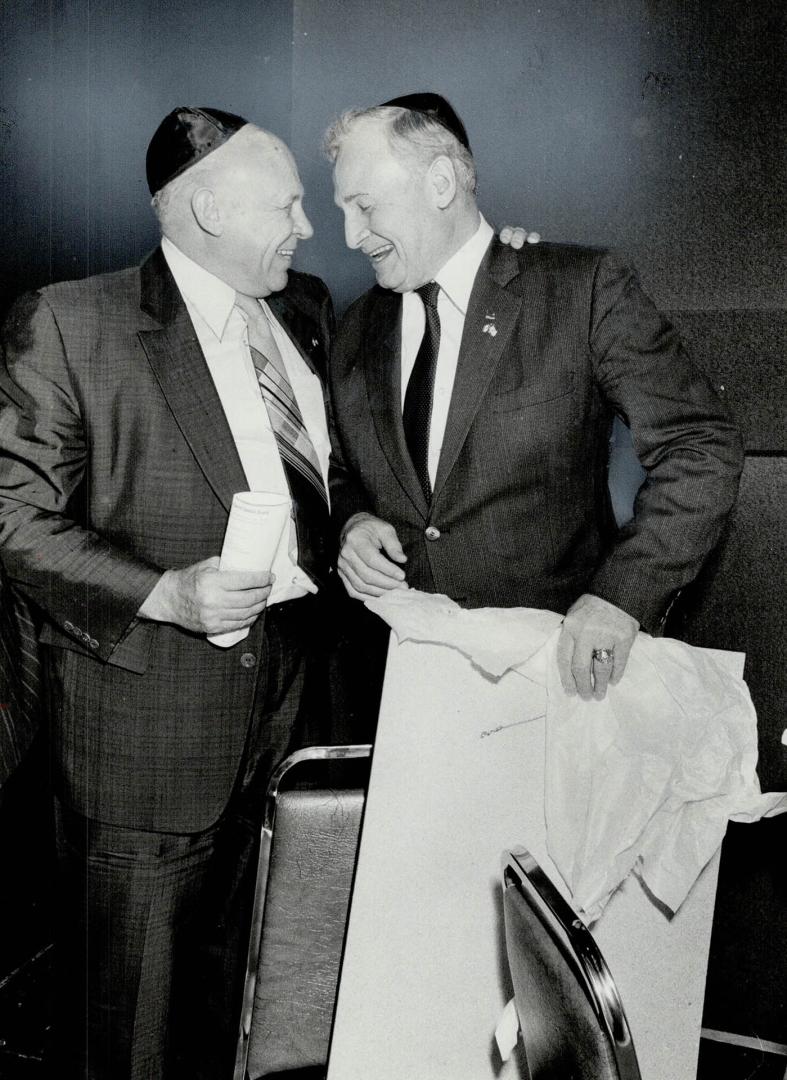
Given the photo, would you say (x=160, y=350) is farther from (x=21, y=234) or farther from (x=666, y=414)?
(x=666, y=414)

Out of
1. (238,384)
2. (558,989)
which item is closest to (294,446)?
(238,384)

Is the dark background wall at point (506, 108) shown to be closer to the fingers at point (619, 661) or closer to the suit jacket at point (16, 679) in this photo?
the suit jacket at point (16, 679)

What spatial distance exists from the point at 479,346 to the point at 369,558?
1.48ft

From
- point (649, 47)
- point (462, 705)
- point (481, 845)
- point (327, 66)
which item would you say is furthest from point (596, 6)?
point (481, 845)

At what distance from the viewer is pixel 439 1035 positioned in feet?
5.46

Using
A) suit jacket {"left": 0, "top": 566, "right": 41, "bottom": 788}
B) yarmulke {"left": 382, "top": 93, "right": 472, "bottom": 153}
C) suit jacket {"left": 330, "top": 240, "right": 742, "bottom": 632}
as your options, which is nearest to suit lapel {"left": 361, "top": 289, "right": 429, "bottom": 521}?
suit jacket {"left": 330, "top": 240, "right": 742, "bottom": 632}

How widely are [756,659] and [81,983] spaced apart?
1.69 m

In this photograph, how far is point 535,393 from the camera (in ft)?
6.36

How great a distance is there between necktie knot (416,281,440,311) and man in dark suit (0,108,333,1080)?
10.2 inches

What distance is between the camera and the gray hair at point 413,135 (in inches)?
76.5

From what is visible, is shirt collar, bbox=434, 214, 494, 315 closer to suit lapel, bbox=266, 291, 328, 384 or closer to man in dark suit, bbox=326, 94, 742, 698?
man in dark suit, bbox=326, 94, 742, 698

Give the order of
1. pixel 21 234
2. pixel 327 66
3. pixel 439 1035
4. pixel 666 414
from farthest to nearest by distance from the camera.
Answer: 1. pixel 327 66
2. pixel 21 234
3. pixel 666 414
4. pixel 439 1035

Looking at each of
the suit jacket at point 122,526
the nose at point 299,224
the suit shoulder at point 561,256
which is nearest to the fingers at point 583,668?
the suit jacket at point 122,526

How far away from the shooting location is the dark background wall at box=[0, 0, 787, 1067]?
7.09ft
